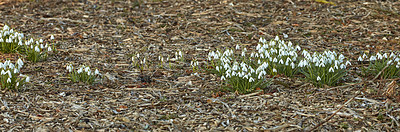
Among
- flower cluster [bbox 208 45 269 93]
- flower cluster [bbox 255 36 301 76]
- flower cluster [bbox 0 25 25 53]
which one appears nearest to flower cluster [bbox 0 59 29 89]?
flower cluster [bbox 0 25 25 53]

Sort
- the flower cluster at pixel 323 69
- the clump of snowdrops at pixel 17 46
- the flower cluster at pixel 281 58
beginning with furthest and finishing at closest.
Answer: the clump of snowdrops at pixel 17 46, the flower cluster at pixel 281 58, the flower cluster at pixel 323 69

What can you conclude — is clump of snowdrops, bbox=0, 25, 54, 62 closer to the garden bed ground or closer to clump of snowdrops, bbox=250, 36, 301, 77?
the garden bed ground

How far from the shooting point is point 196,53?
19.8 feet

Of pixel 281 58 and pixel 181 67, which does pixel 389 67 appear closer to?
pixel 281 58

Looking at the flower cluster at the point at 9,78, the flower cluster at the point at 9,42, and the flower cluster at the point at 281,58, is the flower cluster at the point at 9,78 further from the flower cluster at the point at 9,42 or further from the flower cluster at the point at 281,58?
the flower cluster at the point at 281,58

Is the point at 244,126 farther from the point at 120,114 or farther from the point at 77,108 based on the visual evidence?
the point at 77,108

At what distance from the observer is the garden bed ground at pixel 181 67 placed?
12.6 ft

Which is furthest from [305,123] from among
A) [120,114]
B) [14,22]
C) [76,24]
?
[14,22]

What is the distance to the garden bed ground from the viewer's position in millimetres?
3852

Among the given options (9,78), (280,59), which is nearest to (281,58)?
(280,59)

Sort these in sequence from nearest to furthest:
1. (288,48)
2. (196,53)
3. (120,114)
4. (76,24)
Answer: (120,114)
(288,48)
(196,53)
(76,24)

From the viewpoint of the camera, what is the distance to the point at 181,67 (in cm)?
546

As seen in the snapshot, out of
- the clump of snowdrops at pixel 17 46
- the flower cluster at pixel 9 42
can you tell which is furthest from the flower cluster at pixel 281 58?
the flower cluster at pixel 9 42

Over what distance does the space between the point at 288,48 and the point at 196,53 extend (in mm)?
1604
